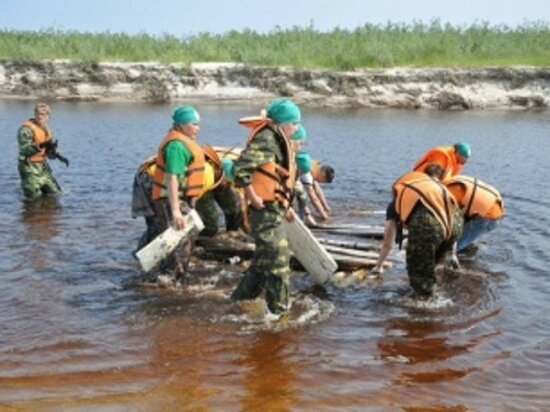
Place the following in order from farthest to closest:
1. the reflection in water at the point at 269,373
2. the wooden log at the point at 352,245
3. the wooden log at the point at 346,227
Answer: the wooden log at the point at 346,227
the wooden log at the point at 352,245
the reflection in water at the point at 269,373

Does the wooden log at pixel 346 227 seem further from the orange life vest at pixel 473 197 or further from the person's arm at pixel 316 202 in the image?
the orange life vest at pixel 473 197

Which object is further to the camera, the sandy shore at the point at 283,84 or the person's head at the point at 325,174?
the sandy shore at the point at 283,84

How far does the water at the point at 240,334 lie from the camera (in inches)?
202

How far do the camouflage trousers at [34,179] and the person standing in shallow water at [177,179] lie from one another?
5360 mm

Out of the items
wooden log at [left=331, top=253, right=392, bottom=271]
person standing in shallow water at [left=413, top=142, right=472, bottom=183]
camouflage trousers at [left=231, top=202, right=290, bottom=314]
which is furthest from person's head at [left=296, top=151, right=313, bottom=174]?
camouflage trousers at [left=231, top=202, right=290, bottom=314]

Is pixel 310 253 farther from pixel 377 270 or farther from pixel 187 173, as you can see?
pixel 187 173

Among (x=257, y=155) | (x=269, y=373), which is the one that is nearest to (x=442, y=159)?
(x=257, y=155)

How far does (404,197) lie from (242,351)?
2.39m

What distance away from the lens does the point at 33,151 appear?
40.7 ft

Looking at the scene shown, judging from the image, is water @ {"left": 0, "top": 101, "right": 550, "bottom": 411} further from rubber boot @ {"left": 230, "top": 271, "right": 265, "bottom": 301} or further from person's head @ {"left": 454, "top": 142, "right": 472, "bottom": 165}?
person's head @ {"left": 454, "top": 142, "right": 472, "bottom": 165}

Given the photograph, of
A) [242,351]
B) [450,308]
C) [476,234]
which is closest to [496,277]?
[476,234]

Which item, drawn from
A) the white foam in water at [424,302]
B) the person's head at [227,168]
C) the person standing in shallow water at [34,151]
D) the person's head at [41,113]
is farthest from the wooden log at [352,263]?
the person's head at [41,113]

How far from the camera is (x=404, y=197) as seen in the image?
23.2 feet

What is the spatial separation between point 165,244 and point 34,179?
6.14 meters
